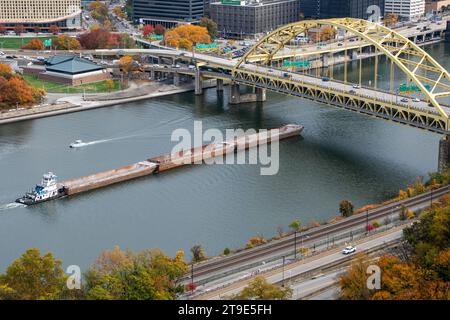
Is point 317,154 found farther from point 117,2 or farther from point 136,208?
point 117,2

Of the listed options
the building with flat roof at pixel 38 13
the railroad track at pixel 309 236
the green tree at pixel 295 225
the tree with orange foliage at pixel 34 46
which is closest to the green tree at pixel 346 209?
the railroad track at pixel 309 236

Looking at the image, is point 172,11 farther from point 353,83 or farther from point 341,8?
point 353,83

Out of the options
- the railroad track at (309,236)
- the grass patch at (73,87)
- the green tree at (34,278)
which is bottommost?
the railroad track at (309,236)

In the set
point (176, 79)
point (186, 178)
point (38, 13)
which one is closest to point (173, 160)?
point (186, 178)

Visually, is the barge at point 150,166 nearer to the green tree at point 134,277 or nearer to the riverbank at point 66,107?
the green tree at point 134,277

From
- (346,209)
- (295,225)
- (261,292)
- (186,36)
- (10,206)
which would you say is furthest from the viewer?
(186,36)

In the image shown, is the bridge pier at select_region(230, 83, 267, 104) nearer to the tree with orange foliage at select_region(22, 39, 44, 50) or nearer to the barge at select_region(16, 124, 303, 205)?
the barge at select_region(16, 124, 303, 205)

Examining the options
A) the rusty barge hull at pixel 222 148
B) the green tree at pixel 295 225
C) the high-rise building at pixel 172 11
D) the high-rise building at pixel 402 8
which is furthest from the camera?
the high-rise building at pixel 402 8
